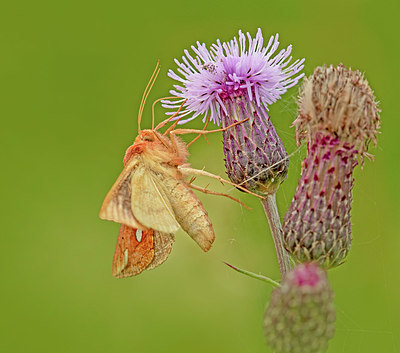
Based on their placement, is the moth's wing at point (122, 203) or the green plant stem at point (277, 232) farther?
the moth's wing at point (122, 203)

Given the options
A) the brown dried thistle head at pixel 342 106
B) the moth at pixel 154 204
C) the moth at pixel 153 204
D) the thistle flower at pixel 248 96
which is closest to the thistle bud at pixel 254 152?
the thistle flower at pixel 248 96

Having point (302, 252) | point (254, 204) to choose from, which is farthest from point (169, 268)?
point (302, 252)

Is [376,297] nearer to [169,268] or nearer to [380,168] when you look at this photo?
[380,168]

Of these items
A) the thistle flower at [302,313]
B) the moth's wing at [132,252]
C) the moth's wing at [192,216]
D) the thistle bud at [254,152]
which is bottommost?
the thistle flower at [302,313]

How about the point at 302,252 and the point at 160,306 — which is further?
the point at 160,306

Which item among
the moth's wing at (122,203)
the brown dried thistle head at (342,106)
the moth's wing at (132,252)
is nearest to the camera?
the brown dried thistle head at (342,106)

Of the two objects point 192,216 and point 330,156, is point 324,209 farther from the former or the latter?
point 192,216

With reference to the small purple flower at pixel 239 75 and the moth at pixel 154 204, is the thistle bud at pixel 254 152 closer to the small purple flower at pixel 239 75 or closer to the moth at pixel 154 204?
the small purple flower at pixel 239 75

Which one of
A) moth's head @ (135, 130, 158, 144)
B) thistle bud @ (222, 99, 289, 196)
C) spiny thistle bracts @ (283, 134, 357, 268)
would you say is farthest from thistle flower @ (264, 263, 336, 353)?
moth's head @ (135, 130, 158, 144)
